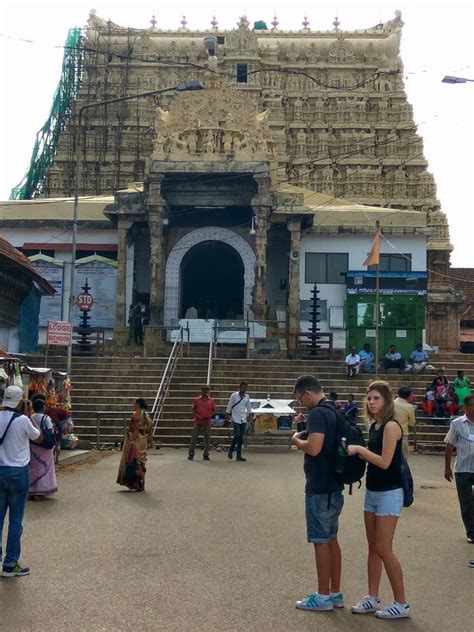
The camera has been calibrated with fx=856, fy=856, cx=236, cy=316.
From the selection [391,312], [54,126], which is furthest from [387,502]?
[54,126]

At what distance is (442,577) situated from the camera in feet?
23.4

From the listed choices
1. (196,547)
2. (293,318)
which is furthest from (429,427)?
(196,547)

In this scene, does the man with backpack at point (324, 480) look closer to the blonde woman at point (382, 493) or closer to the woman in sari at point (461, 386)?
the blonde woman at point (382, 493)

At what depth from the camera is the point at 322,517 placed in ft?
19.8

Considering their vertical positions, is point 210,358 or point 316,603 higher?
point 210,358

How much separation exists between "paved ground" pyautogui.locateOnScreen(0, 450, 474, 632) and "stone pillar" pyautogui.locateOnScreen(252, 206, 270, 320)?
16916 millimetres

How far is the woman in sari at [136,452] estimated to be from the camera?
1194 centimetres

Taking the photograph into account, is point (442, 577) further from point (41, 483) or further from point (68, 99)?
point (68, 99)

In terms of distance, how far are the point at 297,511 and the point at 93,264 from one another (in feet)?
74.7

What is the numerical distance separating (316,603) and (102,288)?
2671cm

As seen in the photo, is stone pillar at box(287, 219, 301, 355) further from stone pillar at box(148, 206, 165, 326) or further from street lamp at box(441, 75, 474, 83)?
street lamp at box(441, 75, 474, 83)

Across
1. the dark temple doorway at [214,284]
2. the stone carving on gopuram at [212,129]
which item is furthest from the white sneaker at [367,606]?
the dark temple doorway at [214,284]

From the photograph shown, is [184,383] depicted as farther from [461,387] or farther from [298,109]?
[298,109]

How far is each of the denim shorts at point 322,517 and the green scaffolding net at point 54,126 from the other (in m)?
46.0
